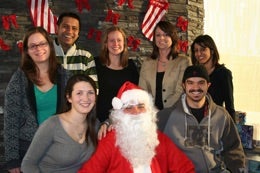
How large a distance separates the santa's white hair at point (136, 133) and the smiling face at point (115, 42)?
669mm

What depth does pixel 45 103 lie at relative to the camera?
2.48 metres

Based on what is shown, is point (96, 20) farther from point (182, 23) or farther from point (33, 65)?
point (33, 65)

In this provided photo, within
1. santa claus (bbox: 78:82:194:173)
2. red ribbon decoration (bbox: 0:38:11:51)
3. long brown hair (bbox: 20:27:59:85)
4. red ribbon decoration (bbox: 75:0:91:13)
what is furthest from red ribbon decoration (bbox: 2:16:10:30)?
santa claus (bbox: 78:82:194:173)


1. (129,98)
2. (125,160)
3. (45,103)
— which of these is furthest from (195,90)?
(45,103)

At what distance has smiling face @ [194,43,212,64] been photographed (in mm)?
3385

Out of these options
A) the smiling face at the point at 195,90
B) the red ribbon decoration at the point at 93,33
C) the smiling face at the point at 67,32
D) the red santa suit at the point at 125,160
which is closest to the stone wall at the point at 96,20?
the red ribbon decoration at the point at 93,33

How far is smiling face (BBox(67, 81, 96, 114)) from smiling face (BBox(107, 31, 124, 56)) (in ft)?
2.51

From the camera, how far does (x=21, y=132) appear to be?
2465mm

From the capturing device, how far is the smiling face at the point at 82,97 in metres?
2.34

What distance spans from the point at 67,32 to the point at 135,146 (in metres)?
1.37

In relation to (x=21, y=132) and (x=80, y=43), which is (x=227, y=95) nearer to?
(x=21, y=132)

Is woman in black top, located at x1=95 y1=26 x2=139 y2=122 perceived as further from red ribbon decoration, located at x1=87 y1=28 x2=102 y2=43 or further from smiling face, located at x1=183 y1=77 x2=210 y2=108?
red ribbon decoration, located at x1=87 y1=28 x2=102 y2=43

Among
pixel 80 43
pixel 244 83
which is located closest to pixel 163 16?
pixel 80 43

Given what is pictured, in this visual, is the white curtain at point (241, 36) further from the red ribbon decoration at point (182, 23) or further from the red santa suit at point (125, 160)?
the red santa suit at point (125, 160)
